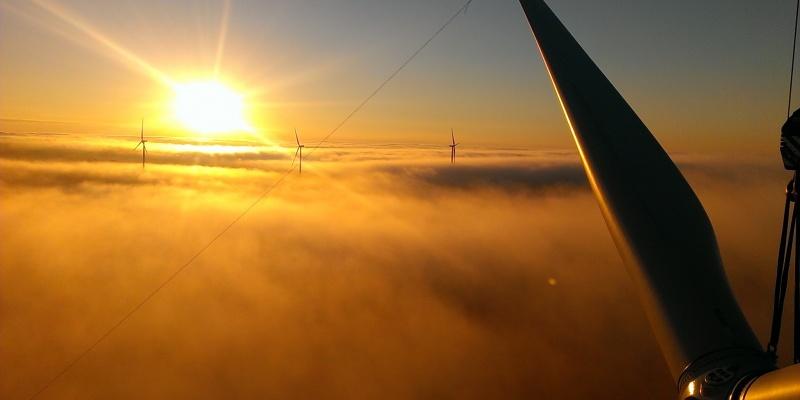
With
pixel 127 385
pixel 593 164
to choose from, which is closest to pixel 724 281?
pixel 593 164

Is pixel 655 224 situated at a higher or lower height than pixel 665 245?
higher

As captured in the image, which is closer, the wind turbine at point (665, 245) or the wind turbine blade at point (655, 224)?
the wind turbine at point (665, 245)

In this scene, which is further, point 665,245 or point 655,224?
point 655,224

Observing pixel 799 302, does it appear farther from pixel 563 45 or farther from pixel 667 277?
pixel 563 45

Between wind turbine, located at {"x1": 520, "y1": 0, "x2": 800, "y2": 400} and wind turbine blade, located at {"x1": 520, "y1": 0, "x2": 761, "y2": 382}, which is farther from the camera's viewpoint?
wind turbine blade, located at {"x1": 520, "y1": 0, "x2": 761, "y2": 382}
